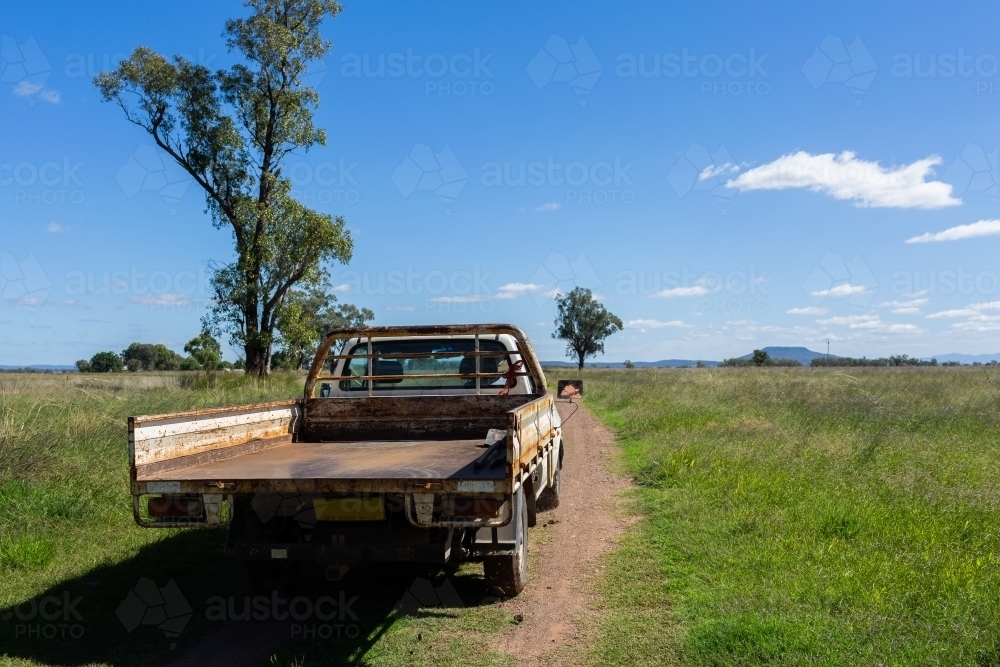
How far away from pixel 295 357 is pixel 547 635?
22.9 m

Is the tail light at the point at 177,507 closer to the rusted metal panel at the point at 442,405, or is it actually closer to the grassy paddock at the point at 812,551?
the rusted metal panel at the point at 442,405

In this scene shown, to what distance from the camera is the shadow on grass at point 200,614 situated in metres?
4.66

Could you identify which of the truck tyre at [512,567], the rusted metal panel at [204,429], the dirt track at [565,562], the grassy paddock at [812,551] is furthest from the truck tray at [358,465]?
the grassy paddock at [812,551]

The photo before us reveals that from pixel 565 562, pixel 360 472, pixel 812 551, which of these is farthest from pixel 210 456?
pixel 812 551

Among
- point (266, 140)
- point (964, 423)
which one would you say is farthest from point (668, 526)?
point (266, 140)

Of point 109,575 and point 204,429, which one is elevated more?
point 204,429

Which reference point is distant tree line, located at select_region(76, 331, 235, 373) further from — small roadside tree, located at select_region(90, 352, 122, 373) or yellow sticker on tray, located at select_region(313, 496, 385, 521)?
yellow sticker on tray, located at select_region(313, 496, 385, 521)

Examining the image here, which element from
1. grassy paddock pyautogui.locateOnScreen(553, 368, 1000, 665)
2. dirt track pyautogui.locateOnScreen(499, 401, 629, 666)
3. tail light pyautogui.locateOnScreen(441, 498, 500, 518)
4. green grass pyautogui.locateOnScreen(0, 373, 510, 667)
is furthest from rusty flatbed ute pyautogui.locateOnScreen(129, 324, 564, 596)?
grassy paddock pyautogui.locateOnScreen(553, 368, 1000, 665)

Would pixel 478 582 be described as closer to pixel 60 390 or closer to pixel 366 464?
pixel 366 464

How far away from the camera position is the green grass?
4.62 meters

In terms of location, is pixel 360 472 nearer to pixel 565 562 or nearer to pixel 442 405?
pixel 442 405

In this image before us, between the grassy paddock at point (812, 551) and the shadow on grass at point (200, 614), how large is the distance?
Result: 151 cm

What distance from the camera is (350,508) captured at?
4707 mm

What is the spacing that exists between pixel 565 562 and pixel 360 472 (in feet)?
7.74
